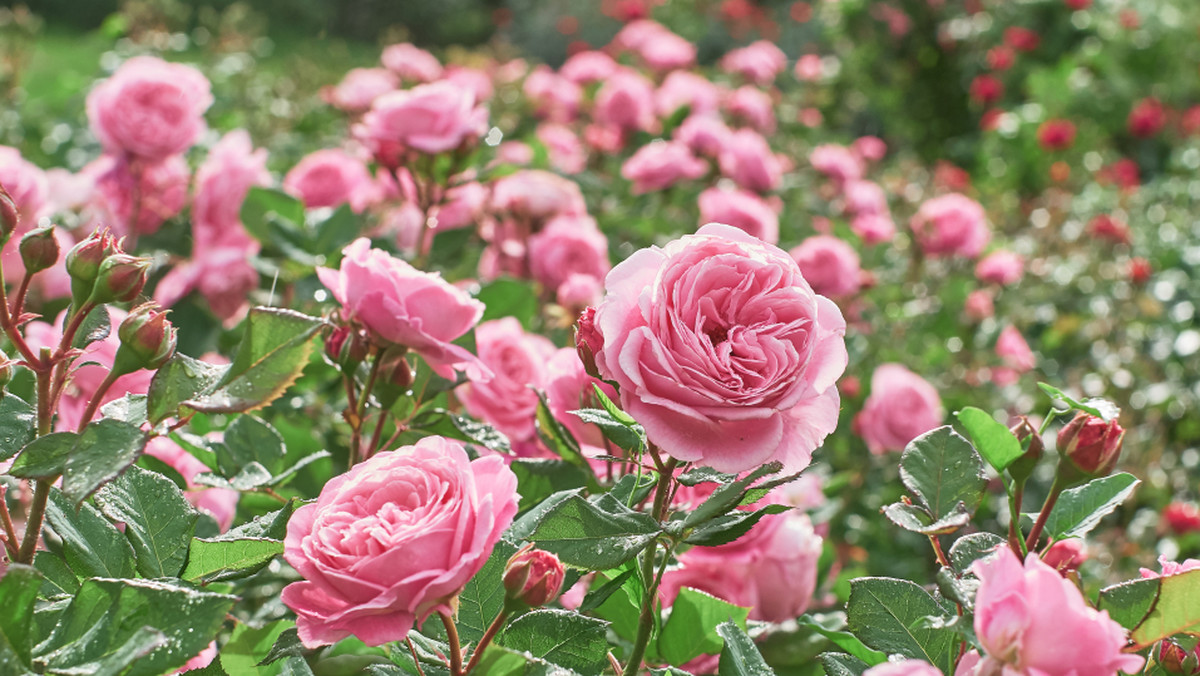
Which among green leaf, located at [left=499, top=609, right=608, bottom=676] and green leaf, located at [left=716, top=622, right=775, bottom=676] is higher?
green leaf, located at [left=499, top=609, right=608, bottom=676]

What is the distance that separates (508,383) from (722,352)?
34 cm

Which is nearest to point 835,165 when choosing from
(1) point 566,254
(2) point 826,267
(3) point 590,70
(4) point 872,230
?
(4) point 872,230

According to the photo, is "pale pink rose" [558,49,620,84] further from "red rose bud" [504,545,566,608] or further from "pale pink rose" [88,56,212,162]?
"red rose bud" [504,545,566,608]

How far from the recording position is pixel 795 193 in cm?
236

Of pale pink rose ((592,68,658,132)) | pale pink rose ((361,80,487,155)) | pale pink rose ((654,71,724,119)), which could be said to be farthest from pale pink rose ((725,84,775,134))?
pale pink rose ((361,80,487,155))

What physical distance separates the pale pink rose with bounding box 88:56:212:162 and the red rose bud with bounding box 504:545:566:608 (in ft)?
3.05

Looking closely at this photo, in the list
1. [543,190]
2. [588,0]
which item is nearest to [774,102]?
[543,190]

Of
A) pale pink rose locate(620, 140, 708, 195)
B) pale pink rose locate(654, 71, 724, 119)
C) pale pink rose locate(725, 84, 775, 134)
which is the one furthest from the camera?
pale pink rose locate(725, 84, 775, 134)

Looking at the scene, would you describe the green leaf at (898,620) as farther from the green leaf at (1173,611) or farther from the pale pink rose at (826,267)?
the pale pink rose at (826,267)

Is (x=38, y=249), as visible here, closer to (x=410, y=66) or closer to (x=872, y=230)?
(x=872, y=230)

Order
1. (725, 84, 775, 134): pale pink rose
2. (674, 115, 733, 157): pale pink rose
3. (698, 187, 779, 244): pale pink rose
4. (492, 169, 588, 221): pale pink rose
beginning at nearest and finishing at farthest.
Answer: (492, 169, 588, 221): pale pink rose < (698, 187, 779, 244): pale pink rose < (674, 115, 733, 157): pale pink rose < (725, 84, 775, 134): pale pink rose

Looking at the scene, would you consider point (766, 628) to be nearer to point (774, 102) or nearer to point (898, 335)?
point (898, 335)

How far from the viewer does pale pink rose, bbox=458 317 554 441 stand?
81 centimetres

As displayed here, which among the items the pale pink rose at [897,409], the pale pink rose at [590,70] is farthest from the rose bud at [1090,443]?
the pale pink rose at [590,70]
